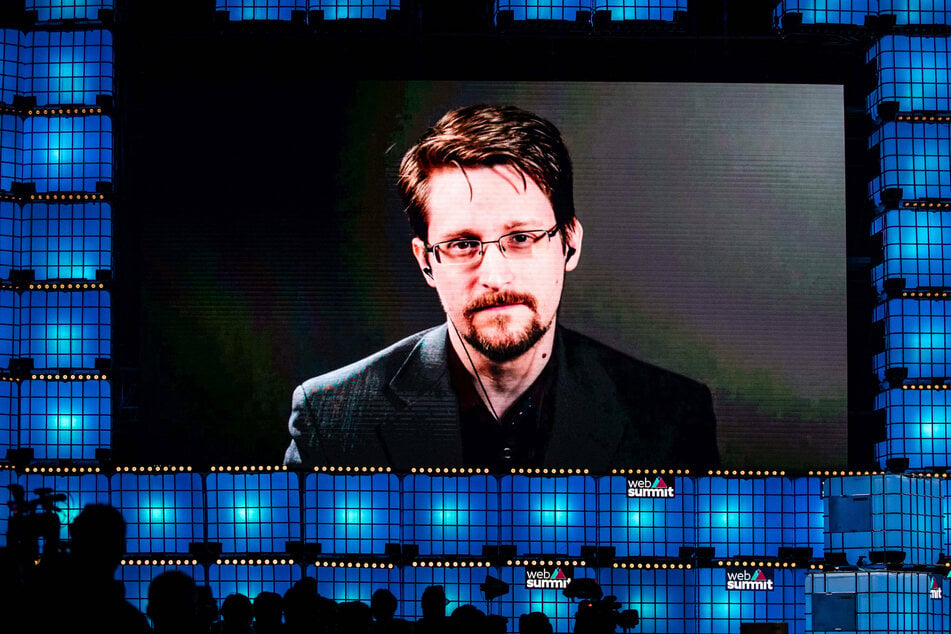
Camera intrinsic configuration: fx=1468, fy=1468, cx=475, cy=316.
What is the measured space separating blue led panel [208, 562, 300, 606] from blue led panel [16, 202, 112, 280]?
604 cm

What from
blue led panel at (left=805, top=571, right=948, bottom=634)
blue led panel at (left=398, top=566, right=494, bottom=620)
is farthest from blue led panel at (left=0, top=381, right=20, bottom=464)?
blue led panel at (left=805, top=571, right=948, bottom=634)

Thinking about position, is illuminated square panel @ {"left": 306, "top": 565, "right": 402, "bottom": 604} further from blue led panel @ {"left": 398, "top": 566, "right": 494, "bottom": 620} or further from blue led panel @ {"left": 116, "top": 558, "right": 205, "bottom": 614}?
blue led panel @ {"left": 116, "top": 558, "right": 205, "bottom": 614}

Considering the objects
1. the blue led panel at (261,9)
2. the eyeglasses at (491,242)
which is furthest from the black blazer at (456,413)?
the blue led panel at (261,9)

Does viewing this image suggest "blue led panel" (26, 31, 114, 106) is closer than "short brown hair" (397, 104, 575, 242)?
No

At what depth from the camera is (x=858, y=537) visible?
26.8 m

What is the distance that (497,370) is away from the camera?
2722 centimetres

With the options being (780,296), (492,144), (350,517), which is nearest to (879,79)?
(780,296)

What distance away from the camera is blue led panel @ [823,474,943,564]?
2667 centimetres

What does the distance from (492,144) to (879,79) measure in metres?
7.64

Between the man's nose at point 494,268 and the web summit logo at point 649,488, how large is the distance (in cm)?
433

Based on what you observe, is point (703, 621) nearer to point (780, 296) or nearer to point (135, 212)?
point (780, 296)

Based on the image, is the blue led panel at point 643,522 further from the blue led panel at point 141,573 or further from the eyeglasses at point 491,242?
the blue led panel at point 141,573

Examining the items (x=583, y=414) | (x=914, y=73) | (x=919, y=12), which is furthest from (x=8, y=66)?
(x=919, y=12)

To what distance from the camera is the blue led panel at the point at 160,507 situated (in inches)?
1057
